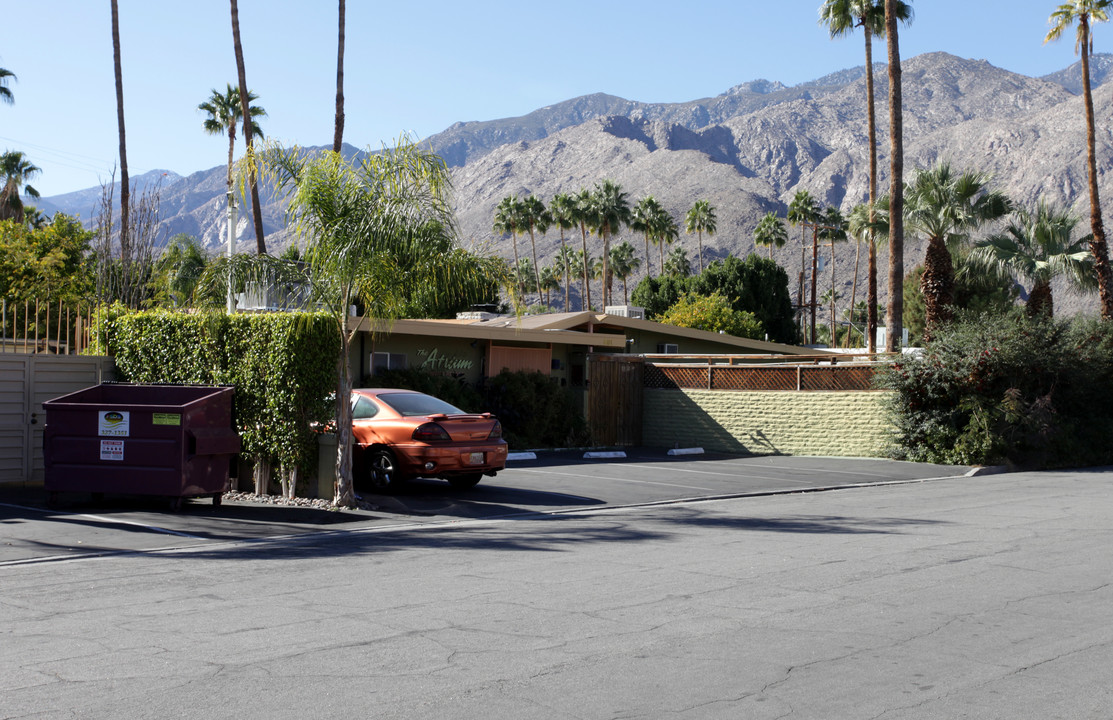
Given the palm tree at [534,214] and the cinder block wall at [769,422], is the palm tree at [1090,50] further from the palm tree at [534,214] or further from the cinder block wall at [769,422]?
the palm tree at [534,214]

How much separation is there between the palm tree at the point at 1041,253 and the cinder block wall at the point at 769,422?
8659 millimetres

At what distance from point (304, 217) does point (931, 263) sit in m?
18.5

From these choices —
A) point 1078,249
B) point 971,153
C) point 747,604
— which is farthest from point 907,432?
point 971,153

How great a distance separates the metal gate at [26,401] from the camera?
15.3 metres

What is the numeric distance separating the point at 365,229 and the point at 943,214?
1903 centimetres

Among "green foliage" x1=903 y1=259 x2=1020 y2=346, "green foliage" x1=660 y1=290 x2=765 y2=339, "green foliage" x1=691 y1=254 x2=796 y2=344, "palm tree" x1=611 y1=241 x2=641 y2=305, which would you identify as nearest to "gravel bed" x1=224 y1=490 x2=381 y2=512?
"green foliage" x1=903 y1=259 x2=1020 y2=346

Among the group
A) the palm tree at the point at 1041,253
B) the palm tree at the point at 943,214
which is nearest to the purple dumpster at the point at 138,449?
the palm tree at the point at 943,214

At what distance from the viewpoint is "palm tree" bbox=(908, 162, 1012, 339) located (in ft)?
87.2

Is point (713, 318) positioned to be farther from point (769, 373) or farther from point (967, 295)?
point (769, 373)

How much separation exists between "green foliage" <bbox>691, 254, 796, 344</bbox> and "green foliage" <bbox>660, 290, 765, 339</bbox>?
7138 millimetres

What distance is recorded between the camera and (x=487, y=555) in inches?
398

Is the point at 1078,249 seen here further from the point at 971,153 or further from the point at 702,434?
the point at 971,153

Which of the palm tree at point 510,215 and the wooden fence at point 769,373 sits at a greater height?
the palm tree at point 510,215

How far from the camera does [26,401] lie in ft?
50.7
